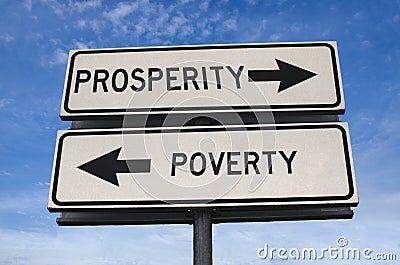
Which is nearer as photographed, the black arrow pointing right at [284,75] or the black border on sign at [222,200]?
the black border on sign at [222,200]

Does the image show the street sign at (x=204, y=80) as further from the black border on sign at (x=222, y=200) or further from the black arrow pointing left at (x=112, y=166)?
the black arrow pointing left at (x=112, y=166)

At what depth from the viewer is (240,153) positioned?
5.99 feet

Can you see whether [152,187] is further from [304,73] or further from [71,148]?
[304,73]

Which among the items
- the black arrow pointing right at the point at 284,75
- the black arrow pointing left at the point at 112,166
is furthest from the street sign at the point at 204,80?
the black arrow pointing left at the point at 112,166

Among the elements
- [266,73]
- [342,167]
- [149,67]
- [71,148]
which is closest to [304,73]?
[266,73]

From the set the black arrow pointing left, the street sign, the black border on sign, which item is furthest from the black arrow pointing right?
the black arrow pointing left

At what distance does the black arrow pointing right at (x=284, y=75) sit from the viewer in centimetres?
203

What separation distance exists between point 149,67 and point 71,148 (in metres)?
0.59

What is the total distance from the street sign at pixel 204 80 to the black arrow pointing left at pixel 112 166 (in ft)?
0.83

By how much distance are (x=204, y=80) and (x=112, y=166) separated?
637 millimetres

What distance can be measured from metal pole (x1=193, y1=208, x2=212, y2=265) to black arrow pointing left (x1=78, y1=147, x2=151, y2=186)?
32cm

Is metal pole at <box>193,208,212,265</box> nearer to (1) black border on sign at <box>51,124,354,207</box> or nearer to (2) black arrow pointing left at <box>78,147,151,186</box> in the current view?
(1) black border on sign at <box>51,124,354,207</box>

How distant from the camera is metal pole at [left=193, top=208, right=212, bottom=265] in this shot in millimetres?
1652

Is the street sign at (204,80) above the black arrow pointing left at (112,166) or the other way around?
above
